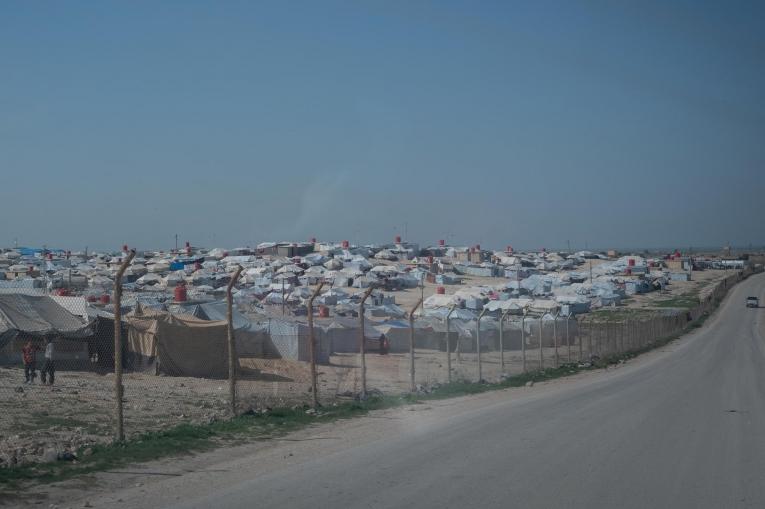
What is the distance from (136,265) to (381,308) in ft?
129

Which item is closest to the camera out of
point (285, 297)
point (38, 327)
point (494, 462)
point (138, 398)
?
point (494, 462)

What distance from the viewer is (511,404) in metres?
17.6

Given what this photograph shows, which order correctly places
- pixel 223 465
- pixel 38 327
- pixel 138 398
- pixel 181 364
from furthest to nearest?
pixel 181 364 < pixel 38 327 < pixel 138 398 < pixel 223 465

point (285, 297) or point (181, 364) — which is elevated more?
point (285, 297)

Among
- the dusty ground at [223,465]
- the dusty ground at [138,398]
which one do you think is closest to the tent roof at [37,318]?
the dusty ground at [138,398]

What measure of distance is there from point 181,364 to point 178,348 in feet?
1.51

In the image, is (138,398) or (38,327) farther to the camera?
(38,327)

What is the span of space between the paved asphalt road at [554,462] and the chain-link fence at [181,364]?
3194mm

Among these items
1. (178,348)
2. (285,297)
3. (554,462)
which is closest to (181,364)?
(178,348)

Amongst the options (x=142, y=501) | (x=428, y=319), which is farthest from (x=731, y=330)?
(x=142, y=501)

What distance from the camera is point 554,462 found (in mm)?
10703

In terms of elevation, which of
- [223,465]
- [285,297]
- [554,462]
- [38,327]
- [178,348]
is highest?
[285,297]

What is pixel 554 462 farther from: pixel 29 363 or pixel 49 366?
pixel 29 363

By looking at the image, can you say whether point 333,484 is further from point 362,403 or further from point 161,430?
point 362,403
